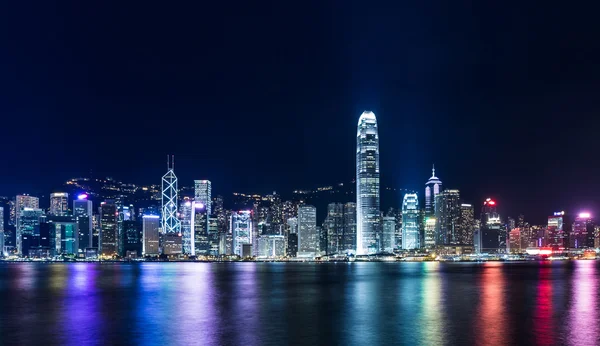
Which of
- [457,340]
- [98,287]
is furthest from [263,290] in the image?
[457,340]

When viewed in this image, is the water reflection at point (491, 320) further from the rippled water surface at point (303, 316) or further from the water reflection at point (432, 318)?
the water reflection at point (432, 318)

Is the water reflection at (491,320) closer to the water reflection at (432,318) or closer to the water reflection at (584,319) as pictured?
the water reflection at (432,318)

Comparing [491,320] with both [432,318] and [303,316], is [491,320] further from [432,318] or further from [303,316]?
[303,316]

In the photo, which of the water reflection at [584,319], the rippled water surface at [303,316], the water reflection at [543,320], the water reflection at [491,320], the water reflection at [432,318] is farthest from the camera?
the rippled water surface at [303,316]

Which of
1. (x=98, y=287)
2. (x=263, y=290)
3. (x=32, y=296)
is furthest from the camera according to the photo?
(x=98, y=287)

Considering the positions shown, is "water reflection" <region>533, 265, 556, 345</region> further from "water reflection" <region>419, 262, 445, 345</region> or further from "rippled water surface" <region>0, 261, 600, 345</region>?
"water reflection" <region>419, 262, 445, 345</region>

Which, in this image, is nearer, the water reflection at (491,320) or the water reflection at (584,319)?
the water reflection at (491,320)

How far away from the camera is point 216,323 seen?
148 ft

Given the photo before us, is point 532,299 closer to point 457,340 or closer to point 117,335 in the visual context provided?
point 457,340

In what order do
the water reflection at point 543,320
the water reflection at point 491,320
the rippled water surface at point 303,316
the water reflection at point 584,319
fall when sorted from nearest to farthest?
the water reflection at point 491,320 < the water reflection at point 584,319 < the water reflection at point 543,320 < the rippled water surface at point 303,316

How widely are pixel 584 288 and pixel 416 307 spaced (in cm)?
3169

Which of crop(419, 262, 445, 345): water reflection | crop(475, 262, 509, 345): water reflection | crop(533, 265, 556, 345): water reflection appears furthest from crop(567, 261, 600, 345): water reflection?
crop(419, 262, 445, 345): water reflection

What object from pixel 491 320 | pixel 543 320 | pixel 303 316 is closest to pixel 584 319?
pixel 543 320

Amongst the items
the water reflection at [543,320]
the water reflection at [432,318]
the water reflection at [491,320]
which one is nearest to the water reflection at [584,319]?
the water reflection at [543,320]
